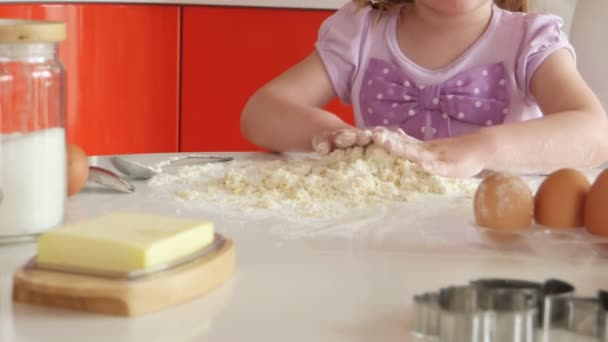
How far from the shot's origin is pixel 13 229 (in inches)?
28.8

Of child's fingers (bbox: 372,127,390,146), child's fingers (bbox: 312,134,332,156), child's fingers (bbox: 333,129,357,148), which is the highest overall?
child's fingers (bbox: 372,127,390,146)

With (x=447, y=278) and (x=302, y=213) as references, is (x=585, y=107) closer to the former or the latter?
(x=302, y=213)

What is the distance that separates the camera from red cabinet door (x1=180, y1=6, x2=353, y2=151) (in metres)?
2.22

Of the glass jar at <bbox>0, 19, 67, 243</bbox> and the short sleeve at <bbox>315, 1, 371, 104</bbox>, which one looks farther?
the short sleeve at <bbox>315, 1, 371, 104</bbox>

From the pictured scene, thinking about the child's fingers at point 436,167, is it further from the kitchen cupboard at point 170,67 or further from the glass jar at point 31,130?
the kitchen cupboard at point 170,67

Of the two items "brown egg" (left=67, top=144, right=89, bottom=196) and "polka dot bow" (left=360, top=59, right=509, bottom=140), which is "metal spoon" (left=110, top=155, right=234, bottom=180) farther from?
"polka dot bow" (left=360, top=59, right=509, bottom=140)

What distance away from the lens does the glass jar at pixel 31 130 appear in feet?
2.35

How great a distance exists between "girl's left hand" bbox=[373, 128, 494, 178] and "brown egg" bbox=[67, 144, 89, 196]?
310 mm

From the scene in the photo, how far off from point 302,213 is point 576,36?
939mm

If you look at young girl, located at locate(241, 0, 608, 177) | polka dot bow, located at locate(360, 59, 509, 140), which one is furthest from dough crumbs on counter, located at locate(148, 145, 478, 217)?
polka dot bow, located at locate(360, 59, 509, 140)

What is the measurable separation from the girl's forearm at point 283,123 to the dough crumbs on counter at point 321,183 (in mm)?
157

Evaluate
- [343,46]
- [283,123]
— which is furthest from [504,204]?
[343,46]

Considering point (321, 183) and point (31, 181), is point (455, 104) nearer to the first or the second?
point (321, 183)

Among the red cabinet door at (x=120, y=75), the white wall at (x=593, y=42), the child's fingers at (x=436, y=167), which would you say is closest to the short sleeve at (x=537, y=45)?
the white wall at (x=593, y=42)
